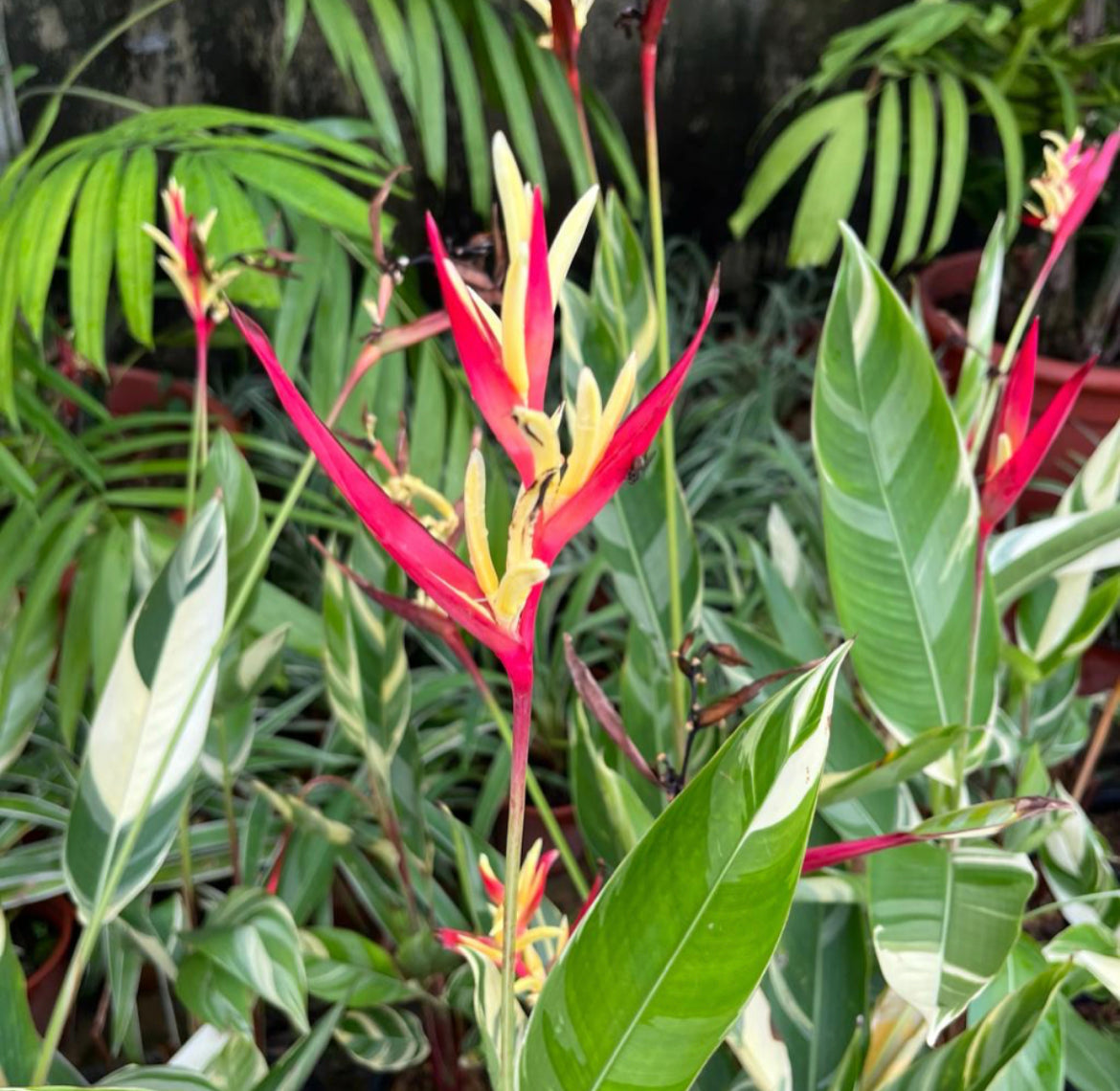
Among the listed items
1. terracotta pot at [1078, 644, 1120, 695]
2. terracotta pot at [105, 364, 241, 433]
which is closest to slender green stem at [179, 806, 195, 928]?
terracotta pot at [105, 364, 241, 433]

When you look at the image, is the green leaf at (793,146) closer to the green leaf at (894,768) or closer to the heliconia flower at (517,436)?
the green leaf at (894,768)

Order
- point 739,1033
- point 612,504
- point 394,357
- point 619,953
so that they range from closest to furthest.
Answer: point 619,953
point 739,1033
point 612,504
point 394,357

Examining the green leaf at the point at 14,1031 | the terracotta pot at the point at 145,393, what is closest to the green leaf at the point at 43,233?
the green leaf at the point at 14,1031

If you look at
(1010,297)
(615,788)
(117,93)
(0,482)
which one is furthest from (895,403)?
(117,93)

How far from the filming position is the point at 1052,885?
2.09 feet

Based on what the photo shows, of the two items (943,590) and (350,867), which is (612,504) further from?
(350,867)

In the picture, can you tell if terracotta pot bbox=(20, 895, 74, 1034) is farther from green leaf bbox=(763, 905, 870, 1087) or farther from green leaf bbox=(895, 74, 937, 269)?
green leaf bbox=(895, 74, 937, 269)

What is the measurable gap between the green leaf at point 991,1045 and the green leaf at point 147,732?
33 cm

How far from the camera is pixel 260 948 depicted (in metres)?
0.52

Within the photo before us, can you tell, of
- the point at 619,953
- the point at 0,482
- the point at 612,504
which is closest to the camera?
the point at 619,953

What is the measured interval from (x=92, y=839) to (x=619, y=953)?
297mm

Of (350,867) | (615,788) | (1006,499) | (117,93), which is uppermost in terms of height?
(117,93)

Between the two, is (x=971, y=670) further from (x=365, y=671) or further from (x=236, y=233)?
(x=236, y=233)

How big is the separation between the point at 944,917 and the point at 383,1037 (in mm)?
318
